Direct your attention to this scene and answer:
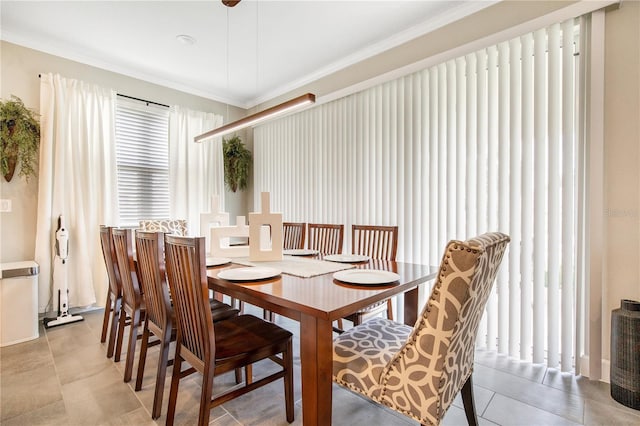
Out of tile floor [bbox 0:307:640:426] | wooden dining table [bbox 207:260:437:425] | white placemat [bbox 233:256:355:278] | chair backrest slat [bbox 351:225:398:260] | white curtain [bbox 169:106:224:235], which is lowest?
tile floor [bbox 0:307:640:426]

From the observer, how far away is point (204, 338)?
1.34 m

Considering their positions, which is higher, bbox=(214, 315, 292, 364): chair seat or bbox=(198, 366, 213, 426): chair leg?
bbox=(214, 315, 292, 364): chair seat

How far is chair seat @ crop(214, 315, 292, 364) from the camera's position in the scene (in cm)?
143

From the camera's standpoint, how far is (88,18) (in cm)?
266

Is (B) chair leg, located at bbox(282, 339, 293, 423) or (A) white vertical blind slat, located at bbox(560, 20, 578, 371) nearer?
(B) chair leg, located at bbox(282, 339, 293, 423)

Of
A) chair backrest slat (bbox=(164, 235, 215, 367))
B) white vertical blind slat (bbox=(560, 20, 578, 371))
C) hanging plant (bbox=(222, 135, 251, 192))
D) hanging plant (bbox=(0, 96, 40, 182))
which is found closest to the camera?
chair backrest slat (bbox=(164, 235, 215, 367))

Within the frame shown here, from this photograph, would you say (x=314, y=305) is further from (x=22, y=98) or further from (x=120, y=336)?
(x=22, y=98)

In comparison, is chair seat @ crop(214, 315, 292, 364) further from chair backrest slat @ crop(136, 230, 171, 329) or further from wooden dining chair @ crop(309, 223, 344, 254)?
wooden dining chair @ crop(309, 223, 344, 254)

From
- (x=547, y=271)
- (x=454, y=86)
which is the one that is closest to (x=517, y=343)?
(x=547, y=271)

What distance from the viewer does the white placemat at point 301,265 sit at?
1766mm

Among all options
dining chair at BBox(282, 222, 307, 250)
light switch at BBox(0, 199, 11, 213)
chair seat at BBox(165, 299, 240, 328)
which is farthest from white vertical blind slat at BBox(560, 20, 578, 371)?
light switch at BBox(0, 199, 11, 213)

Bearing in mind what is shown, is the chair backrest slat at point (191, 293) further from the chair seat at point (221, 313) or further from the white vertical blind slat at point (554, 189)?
the white vertical blind slat at point (554, 189)

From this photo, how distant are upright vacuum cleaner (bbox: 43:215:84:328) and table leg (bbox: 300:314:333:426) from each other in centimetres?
294

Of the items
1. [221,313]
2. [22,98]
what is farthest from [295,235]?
[22,98]
